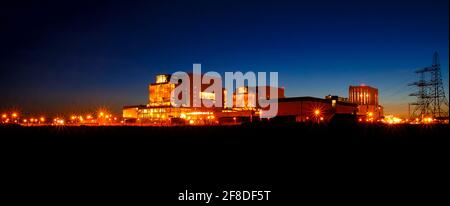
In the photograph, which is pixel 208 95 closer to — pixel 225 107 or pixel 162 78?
pixel 225 107

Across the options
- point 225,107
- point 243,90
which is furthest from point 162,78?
point 243,90

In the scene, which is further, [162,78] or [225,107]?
[225,107]

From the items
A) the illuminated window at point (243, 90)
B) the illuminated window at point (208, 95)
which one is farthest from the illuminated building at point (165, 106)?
the illuminated window at point (243, 90)

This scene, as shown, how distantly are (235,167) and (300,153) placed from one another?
5.74 meters

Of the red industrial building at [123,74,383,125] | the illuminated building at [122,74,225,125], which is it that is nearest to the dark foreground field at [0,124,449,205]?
Result: the red industrial building at [123,74,383,125]

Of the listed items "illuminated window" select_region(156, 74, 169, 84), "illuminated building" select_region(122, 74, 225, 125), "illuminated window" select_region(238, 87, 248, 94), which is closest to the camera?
"illuminated building" select_region(122, 74, 225, 125)

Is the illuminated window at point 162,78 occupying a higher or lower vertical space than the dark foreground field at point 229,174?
higher

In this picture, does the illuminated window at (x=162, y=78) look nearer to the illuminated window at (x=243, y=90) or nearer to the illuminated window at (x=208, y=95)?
the illuminated window at (x=208, y=95)

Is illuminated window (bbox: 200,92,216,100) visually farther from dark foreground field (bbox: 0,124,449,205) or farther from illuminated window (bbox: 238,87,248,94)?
dark foreground field (bbox: 0,124,449,205)

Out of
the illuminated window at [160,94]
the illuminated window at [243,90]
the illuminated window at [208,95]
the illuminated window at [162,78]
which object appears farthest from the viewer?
the illuminated window at [243,90]
